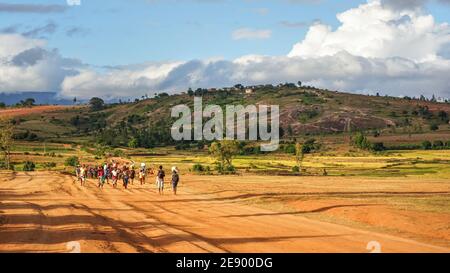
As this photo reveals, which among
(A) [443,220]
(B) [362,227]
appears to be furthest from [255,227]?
(A) [443,220]

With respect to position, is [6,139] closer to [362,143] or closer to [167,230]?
[167,230]

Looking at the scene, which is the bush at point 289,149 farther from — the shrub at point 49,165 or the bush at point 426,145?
the shrub at point 49,165

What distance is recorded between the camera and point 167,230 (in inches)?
959

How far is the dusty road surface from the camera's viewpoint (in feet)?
65.6

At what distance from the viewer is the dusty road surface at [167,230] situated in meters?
20.0

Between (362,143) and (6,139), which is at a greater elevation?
(6,139)

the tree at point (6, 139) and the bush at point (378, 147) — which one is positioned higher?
the tree at point (6, 139)
